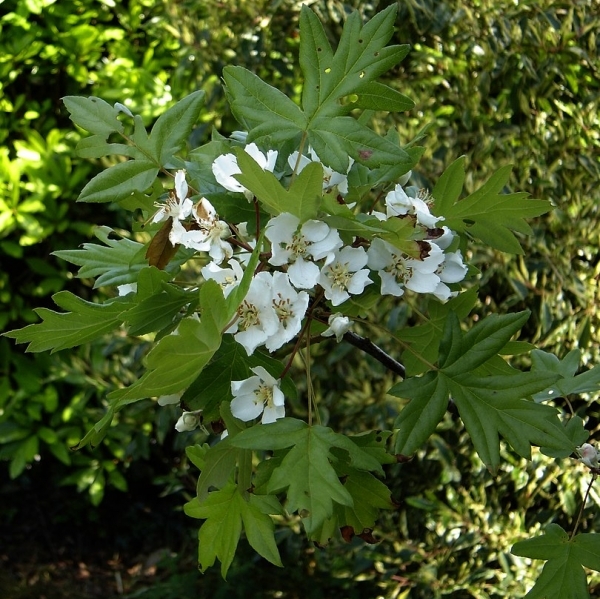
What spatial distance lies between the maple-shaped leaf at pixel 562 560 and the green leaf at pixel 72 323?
2.15 ft

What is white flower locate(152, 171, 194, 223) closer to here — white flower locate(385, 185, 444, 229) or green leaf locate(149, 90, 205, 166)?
green leaf locate(149, 90, 205, 166)

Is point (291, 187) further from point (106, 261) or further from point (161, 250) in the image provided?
point (106, 261)

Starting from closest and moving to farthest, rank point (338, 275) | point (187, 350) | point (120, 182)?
point (187, 350)
point (338, 275)
point (120, 182)

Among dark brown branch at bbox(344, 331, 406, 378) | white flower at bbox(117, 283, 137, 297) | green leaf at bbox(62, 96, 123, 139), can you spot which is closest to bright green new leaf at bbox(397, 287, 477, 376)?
dark brown branch at bbox(344, 331, 406, 378)

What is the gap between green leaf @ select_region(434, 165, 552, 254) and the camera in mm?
1075

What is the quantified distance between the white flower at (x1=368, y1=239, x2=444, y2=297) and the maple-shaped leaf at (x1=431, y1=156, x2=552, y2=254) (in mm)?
110

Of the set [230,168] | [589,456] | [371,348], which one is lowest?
[589,456]

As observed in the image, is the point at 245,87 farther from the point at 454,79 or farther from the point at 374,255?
the point at 454,79

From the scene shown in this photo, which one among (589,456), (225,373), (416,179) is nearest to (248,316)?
(225,373)

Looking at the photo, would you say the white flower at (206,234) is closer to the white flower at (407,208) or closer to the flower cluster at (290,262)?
the flower cluster at (290,262)

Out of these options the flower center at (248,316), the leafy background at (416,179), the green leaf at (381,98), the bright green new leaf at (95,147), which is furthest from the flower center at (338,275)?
the leafy background at (416,179)

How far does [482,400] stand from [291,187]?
35 cm

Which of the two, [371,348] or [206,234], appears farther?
[371,348]

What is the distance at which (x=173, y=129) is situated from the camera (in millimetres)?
1080
